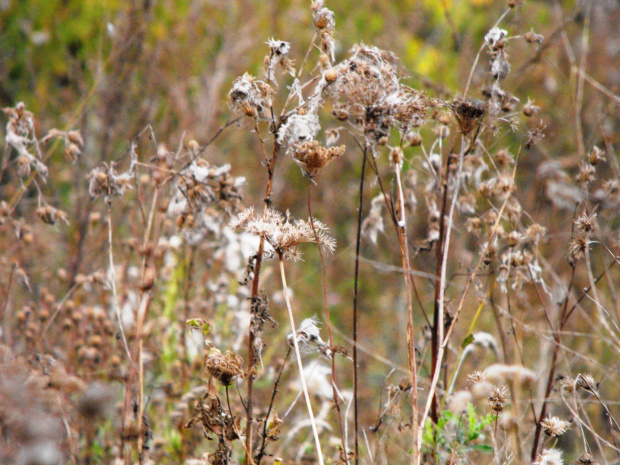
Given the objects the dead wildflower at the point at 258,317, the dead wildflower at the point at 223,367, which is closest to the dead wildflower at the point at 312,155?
the dead wildflower at the point at 258,317

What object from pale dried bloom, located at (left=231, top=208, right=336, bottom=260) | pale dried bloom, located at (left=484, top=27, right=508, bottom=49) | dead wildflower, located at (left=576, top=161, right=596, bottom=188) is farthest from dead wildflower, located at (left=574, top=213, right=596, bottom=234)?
pale dried bloom, located at (left=231, top=208, right=336, bottom=260)

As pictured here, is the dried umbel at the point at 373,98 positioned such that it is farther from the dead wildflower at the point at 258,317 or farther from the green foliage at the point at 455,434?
the green foliage at the point at 455,434

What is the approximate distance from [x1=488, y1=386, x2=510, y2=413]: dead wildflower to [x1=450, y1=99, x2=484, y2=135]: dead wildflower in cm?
68

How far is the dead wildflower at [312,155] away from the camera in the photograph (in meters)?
1.44

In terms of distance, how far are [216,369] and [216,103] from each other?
13.2 ft

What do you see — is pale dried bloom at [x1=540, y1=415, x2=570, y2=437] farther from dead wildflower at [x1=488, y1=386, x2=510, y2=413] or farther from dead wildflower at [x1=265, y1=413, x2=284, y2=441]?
dead wildflower at [x1=265, y1=413, x2=284, y2=441]

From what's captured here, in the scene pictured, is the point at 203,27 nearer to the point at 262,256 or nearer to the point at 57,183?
the point at 57,183

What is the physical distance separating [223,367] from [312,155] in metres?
0.55

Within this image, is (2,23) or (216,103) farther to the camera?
(2,23)

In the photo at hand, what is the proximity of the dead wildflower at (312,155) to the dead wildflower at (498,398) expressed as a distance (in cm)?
70

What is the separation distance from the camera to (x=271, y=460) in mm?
2236

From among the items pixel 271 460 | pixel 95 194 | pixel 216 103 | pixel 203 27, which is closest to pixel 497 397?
pixel 271 460

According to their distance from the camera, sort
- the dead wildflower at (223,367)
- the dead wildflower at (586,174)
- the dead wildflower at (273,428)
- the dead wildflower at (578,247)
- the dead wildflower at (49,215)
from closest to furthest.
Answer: the dead wildflower at (223,367)
the dead wildflower at (273,428)
the dead wildflower at (578,247)
the dead wildflower at (586,174)
the dead wildflower at (49,215)

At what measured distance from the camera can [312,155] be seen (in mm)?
1447
